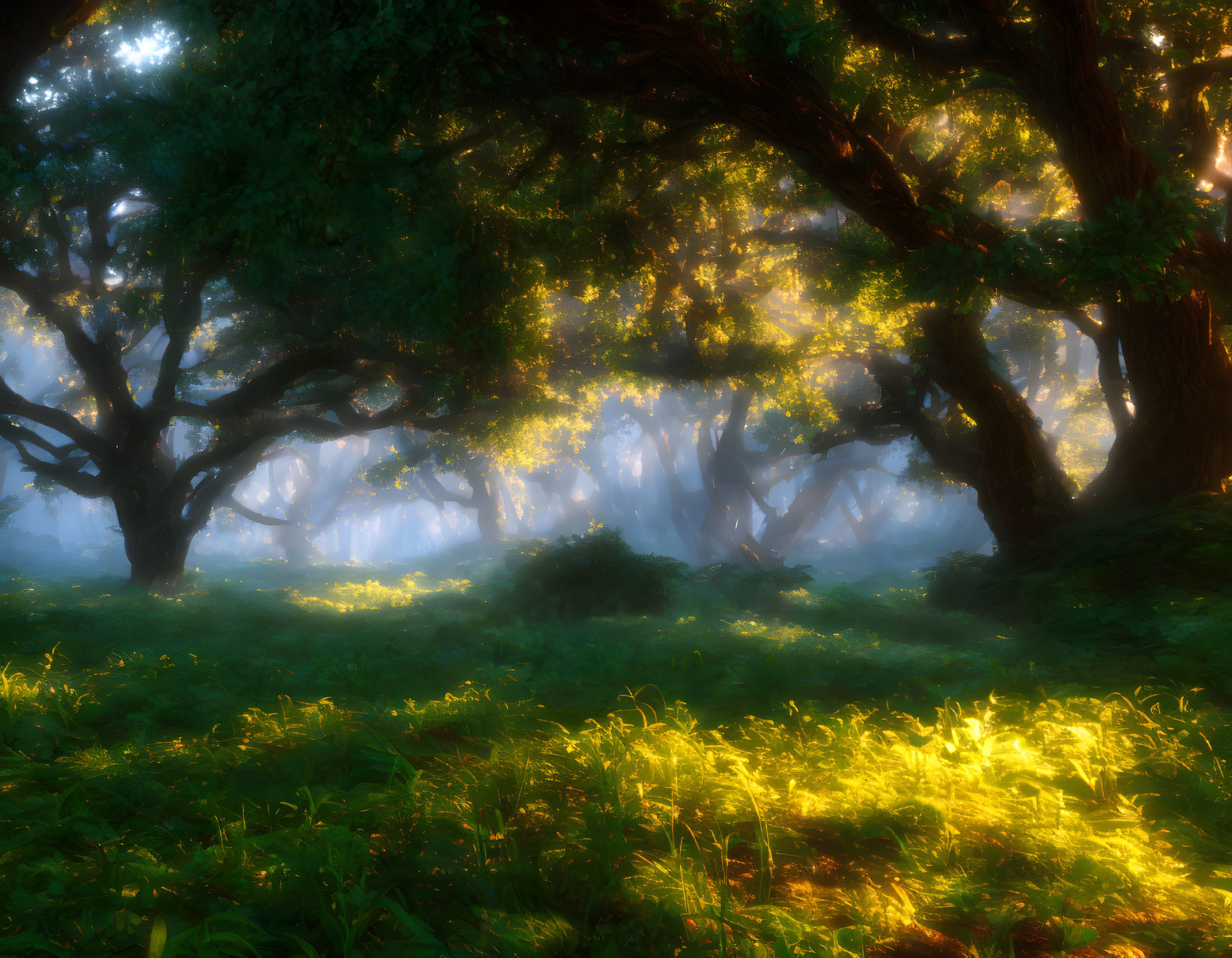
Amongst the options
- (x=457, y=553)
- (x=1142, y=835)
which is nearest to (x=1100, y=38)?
(x=1142, y=835)

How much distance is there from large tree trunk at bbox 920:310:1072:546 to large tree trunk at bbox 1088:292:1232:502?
1599 millimetres

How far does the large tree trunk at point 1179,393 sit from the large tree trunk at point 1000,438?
62.9 inches

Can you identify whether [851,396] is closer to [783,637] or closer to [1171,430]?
[1171,430]

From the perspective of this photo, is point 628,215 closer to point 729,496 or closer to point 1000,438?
point 1000,438

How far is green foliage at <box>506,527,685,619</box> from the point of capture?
1215 centimetres

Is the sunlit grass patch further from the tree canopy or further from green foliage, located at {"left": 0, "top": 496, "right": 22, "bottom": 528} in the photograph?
green foliage, located at {"left": 0, "top": 496, "right": 22, "bottom": 528}

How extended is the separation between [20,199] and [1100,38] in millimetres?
16173


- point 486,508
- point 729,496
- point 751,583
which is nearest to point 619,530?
point 751,583

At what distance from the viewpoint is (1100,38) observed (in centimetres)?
828

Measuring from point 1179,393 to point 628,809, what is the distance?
30.9ft

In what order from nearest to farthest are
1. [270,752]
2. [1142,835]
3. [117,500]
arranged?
1. [1142,835]
2. [270,752]
3. [117,500]

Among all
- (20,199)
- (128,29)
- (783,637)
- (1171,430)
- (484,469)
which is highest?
(128,29)

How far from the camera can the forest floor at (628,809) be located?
2072 millimetres

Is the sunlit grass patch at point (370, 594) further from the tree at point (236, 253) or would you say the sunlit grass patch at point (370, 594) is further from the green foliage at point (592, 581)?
the tree at point (236, 253)
